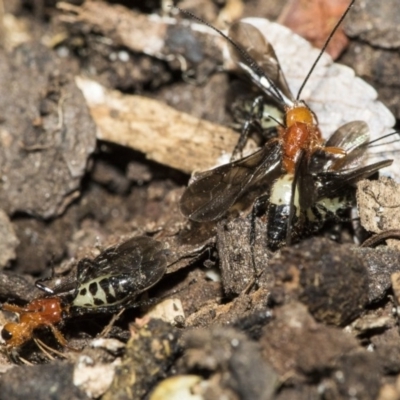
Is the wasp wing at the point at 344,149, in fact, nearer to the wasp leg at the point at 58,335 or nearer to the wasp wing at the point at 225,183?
the wasp wing at the point at 225,183

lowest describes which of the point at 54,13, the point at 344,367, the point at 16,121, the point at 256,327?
the point at 16,121

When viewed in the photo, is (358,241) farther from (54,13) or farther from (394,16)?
(54,13)

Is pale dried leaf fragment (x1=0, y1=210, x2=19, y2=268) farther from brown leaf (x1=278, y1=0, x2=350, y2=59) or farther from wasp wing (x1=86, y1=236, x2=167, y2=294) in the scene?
brown leaf (x1=278, y1=0, x2=350, y2=59)

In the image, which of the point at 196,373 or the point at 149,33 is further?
the point at 149,33

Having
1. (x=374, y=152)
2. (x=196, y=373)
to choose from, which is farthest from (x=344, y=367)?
(x=374, y=152)

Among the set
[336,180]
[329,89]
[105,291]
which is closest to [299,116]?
[329,89]

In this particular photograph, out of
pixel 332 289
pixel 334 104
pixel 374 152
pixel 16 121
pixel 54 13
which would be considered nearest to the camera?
pixel 332 289

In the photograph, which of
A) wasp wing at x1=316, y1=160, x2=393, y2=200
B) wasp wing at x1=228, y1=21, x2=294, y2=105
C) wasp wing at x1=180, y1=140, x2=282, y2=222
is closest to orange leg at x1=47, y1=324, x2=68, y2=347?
wasp wing at x1=180, y1=140, x2=282, y2=222

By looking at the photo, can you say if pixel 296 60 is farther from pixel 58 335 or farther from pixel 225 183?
pixel 58 335
